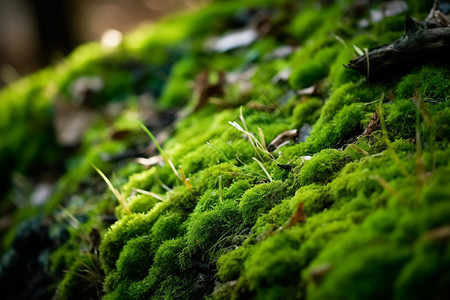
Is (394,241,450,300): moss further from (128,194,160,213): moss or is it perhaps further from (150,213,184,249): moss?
(128,194,160,213): moss

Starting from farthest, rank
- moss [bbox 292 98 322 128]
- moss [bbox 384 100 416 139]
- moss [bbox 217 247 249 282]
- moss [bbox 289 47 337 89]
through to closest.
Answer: moss [bbox 289 47 337 89] → moss [bbox 292 98 322 128] → moss [bbox 384 100 416 139] → moss [bbox 217 247 249 282]

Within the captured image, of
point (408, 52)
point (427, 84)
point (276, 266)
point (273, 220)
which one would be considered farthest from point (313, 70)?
point (276, 266)

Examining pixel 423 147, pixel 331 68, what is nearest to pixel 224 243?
pixel 423 147

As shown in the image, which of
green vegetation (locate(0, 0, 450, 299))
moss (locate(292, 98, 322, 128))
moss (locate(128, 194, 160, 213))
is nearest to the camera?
green vegetation (locate(0, 0, 450, 299))

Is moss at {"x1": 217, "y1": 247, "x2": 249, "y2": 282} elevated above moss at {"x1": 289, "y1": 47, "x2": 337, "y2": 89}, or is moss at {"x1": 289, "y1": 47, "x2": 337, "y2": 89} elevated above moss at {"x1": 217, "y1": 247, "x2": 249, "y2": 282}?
moss at {"x1": 289, "y1": 47, "x2": 337, "y2": 89}

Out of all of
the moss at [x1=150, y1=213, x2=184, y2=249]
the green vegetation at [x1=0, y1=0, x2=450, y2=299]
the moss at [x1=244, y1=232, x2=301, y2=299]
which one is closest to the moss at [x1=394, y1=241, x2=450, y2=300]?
the green vegetation at [x1=0, y1=0, x2=450, y2=299]

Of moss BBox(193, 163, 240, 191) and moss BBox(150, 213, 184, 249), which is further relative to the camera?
moss BBox(193, 163, 240, 191)

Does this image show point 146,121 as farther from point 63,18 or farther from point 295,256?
point 63,18

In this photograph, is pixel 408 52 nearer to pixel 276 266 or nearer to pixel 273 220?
pixel 273 220
